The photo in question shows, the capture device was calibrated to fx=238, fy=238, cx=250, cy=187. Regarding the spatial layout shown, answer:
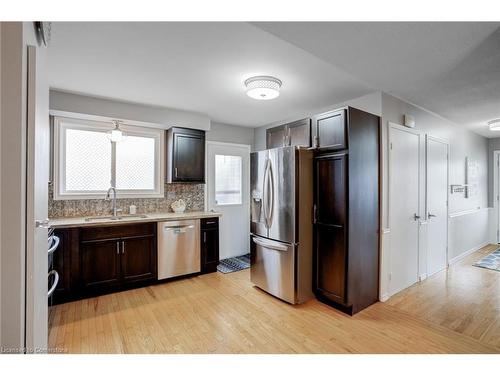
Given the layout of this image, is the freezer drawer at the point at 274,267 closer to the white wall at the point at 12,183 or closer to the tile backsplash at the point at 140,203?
the tile backsplash at the point at 140,203

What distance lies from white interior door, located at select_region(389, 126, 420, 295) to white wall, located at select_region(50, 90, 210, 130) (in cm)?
273

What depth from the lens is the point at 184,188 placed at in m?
3.98

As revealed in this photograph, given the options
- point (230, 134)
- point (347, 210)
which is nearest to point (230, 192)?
point (230, 134)

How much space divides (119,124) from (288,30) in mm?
2761

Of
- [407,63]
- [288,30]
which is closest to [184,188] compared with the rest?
[288,30]

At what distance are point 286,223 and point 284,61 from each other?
5.28 ft

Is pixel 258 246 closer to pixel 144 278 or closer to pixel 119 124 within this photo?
pixel 144 278

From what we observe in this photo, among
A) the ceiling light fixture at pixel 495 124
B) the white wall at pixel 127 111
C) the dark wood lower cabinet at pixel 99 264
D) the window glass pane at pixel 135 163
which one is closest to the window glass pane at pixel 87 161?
the window glass pane at pixel 135 163

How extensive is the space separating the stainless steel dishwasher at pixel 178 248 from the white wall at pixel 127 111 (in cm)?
148

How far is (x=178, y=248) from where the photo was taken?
3.33 meters

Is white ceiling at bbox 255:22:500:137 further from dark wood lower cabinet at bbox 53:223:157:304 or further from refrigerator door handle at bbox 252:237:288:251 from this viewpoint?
dark wood lower cabinet at bbox 53:223:157:304

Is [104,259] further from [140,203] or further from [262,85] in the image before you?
[262,85]

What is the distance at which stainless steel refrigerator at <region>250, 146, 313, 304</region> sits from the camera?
102 inches
